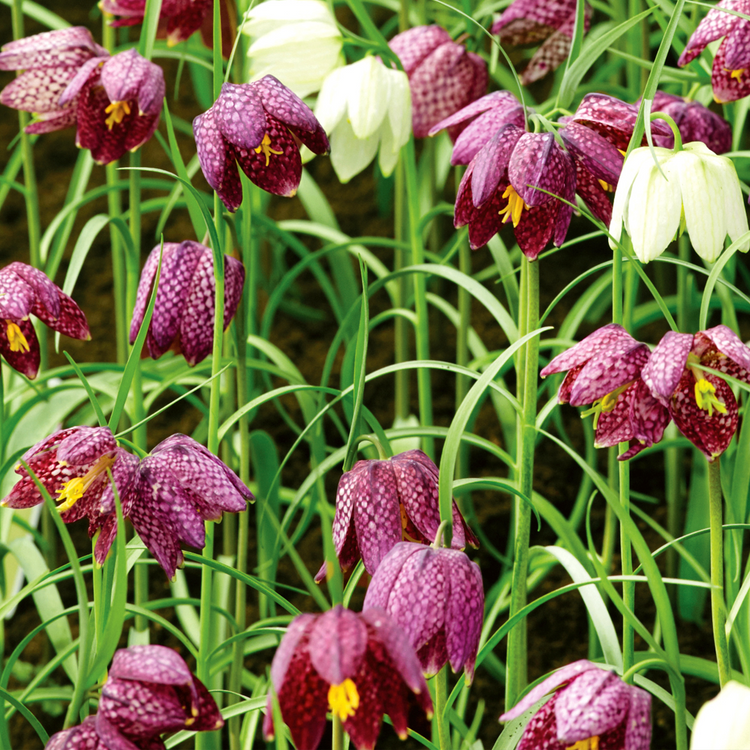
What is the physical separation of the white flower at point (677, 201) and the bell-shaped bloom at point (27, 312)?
52cm

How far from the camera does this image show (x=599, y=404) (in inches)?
31.7

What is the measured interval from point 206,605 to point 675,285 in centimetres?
104

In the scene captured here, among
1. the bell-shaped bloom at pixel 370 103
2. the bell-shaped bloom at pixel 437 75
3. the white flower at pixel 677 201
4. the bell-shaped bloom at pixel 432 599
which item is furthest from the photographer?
the bell-shaped bloom at pixel 437 75

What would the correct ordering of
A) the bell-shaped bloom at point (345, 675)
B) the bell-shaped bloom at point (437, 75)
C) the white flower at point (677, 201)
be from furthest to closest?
the bell-shaped bloom at point (437, 75), the white flower at point (677, 201), the bell-shaped bloom at point (345, 675)

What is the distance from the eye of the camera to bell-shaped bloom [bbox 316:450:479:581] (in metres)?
0.77

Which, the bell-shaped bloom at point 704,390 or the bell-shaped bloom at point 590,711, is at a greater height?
the bell-shaped bloom at point 704,390

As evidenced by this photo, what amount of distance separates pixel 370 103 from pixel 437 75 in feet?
0.72

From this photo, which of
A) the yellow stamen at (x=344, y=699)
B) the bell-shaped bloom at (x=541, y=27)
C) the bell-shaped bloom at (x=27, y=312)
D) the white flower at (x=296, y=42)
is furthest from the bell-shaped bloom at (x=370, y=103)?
the yellow stamen at (x=344, y=699)

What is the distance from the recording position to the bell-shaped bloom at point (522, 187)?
0.80m

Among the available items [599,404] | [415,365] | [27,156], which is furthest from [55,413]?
[599,404]

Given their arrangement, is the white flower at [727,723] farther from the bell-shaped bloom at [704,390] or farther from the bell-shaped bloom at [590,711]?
the bell-shaped bloom at [704,390]

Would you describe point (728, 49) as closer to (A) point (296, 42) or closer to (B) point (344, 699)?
(A) point (296, 42)

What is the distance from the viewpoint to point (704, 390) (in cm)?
74

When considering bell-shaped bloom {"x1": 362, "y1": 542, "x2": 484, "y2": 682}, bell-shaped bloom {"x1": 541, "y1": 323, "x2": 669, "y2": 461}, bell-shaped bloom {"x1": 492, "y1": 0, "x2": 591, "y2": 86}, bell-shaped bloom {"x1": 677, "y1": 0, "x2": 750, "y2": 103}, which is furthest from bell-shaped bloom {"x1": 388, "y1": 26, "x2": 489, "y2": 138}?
bell-shaped bloom {"x1": 362, "y1": 542, "x2": 484, "y2": 682}
